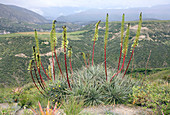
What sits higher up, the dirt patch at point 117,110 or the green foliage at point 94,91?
the green foliage at point 94,91

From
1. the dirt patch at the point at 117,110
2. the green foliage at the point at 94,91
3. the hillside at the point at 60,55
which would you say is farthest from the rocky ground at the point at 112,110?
the hillside at the point at 60,55

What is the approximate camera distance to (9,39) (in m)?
59.4

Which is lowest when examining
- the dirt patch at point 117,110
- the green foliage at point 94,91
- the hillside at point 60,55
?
the hillside at point 60,55

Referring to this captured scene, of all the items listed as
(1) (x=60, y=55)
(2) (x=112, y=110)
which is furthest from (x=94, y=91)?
(1) (x=60, y=55)

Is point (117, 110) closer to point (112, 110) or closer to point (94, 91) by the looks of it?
point (112, 110)

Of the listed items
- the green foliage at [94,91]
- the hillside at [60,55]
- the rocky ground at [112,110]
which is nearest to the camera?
the rocky ground at [112,110]

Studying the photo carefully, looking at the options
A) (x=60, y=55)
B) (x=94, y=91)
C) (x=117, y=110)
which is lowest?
(x=60, y=55)

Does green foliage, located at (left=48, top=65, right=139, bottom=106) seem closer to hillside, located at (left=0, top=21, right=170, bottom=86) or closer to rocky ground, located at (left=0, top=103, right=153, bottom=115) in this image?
rocky ground, located at (left=0, top=103, right=153, bottom=115)

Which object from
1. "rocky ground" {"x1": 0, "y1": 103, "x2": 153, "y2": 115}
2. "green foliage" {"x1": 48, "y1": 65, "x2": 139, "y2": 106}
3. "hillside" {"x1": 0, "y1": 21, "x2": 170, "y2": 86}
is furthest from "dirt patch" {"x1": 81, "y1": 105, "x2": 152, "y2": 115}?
"hillside" {"x1": 0, "y1": 21, "x2": 170, "y2": 86}

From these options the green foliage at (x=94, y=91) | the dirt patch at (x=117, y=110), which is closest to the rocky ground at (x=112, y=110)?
the dirt patch at (x=117, y=110)

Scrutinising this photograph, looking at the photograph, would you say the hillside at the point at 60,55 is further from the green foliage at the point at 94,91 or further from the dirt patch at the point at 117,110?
the dirt patch at the point at 117,110

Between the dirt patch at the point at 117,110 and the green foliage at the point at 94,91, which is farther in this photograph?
the green foliage at the point at 94,91

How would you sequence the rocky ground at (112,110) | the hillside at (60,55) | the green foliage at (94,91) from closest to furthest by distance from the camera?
the rocky ground at (112,110), the green foliage at (94,91), the hillside at (60,55)

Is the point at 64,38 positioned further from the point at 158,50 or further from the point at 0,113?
the point at 158,50
